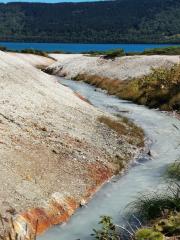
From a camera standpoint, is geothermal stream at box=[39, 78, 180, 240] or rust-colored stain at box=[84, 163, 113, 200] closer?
geothermal stream at box=[39, 78, 180, 240]

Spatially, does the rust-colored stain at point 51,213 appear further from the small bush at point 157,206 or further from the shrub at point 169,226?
the shrub at point 169,226

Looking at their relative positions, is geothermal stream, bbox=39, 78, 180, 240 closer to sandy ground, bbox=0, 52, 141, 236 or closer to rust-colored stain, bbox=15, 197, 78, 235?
rust-colored stain, bbox=15, 197, 78, 235

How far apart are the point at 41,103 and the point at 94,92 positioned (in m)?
21.6

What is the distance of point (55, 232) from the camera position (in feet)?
54.9

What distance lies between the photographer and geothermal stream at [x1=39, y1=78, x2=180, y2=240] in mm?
16828

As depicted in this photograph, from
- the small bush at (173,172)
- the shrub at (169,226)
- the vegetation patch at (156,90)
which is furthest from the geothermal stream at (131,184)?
the vegetation patch at (156,90)

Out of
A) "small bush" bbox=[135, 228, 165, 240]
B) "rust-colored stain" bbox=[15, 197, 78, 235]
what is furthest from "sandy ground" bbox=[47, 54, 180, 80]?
"small bush" bbox=[135, 228, 165, 240]

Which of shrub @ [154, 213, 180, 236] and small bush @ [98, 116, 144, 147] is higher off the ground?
shrub @ [154, 213, 180, 236]

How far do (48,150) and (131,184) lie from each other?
3.69m

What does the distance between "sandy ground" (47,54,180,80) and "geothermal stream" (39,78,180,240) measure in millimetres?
19859

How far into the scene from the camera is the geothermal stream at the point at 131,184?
55.2ft

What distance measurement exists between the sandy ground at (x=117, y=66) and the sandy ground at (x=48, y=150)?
814 inches

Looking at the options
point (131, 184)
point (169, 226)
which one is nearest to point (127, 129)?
point (131, 184)

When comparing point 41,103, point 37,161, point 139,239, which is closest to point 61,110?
point 41,103
